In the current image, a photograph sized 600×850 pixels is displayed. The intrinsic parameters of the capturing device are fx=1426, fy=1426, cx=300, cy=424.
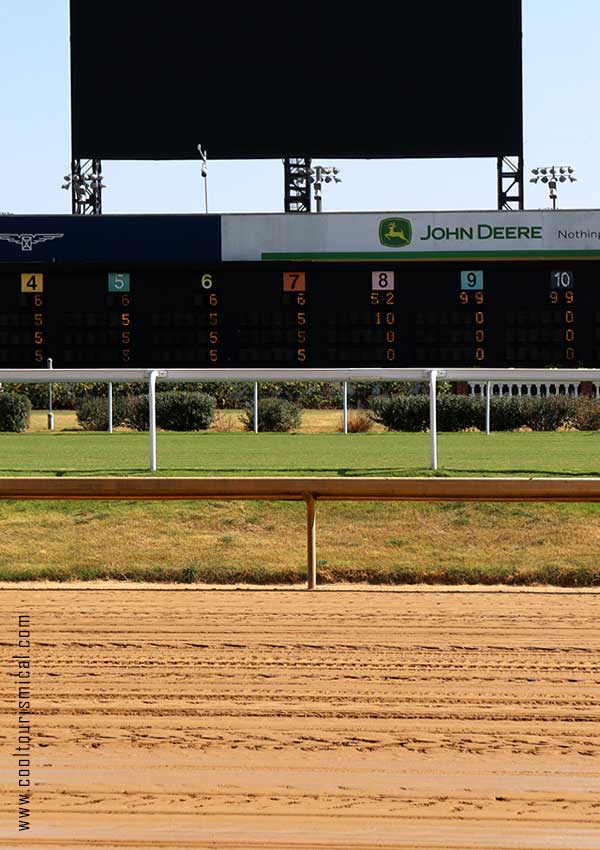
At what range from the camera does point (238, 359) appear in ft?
70.4

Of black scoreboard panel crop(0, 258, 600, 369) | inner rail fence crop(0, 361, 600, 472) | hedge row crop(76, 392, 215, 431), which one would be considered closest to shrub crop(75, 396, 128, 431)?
hedge row crop(76, 392, 215, 431)

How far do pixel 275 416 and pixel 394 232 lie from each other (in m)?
6.07

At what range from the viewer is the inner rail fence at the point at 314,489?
26.5 ft

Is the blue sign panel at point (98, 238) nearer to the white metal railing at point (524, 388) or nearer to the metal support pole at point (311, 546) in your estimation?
the white metal railing at point (524, 388)

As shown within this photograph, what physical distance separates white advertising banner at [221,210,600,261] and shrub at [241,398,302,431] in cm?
480

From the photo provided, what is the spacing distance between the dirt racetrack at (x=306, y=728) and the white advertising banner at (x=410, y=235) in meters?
19.0

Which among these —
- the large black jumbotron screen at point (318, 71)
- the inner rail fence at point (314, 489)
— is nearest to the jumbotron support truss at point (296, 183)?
the large black jumbotron screen at point (318, 71)

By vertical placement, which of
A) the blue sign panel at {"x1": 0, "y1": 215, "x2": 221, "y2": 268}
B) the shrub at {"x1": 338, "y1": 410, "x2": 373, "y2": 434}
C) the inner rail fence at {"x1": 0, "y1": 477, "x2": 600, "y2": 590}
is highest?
the blue sign panel at {"x1": 0, "y1": 215, "x2": 221, "y2": 268}

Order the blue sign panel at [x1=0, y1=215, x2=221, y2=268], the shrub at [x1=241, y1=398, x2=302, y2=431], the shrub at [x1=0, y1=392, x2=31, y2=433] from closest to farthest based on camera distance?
the shrub at [x1=241, y1=398, x2=302, y2=431] → the shrub at [x1=0, y1=392, x2=31, y2=433] → the blue sign panel at [x1=0, y1=215, x2=221, y2=268]

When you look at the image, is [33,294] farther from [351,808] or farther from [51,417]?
[351,808]

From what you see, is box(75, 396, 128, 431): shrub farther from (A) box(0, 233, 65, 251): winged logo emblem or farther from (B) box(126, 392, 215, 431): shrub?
(A) box(0, 233, 65, 251): winged logo emblem

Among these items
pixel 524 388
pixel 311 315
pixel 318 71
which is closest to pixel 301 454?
pixel 311 315

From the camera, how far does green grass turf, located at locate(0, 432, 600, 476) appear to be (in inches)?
505

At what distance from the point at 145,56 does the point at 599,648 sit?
21.5 metres
